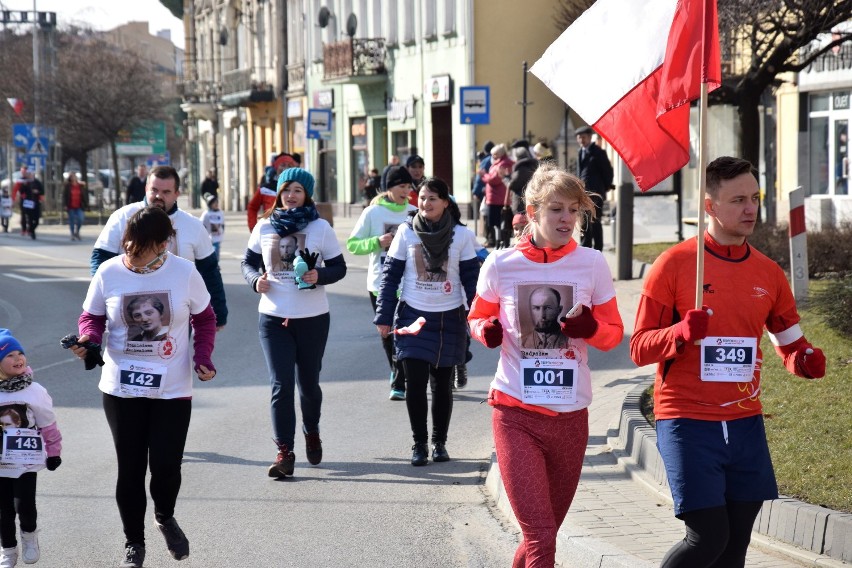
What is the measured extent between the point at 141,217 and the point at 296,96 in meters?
49.0

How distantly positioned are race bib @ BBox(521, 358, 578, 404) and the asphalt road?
1580 mm

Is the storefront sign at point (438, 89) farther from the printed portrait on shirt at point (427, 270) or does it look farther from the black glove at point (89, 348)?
the black glove at point (89, 348)

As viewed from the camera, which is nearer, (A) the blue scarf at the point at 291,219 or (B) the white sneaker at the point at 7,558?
(B) the white sneaker at the point at 7,558

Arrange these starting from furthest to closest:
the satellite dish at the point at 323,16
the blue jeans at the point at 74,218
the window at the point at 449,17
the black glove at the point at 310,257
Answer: the satellite dish at the point at 323,16 → the window at the point at 449,17 → the blue jeans at the point at 74,218 → the black glove at the point at 310,257

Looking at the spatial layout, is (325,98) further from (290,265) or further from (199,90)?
(290,265)

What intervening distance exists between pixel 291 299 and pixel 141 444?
2211 mm

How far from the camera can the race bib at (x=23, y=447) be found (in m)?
6.05

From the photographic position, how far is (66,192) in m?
36.6

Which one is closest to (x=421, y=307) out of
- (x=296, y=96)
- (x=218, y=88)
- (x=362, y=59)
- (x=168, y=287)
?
(x=168, y=287)

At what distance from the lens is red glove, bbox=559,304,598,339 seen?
205 inches

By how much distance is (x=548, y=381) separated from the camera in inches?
208

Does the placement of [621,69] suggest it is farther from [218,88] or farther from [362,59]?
[218,88]

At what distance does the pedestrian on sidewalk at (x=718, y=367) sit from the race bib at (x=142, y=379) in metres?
2.36

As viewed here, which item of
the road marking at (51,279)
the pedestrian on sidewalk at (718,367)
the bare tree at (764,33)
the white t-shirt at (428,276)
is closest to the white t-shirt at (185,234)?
the white t-shirt at (428,276)
